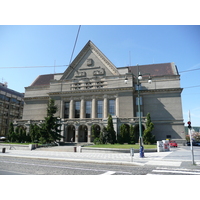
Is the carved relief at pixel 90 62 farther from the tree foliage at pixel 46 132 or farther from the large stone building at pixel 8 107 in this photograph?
the large stone building at pixel 8 107

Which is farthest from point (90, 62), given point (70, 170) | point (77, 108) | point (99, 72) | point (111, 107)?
point (70, 170)

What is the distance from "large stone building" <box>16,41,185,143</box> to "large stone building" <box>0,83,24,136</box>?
70.1ft

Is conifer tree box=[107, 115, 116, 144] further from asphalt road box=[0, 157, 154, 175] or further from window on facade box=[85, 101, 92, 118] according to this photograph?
asphalt road box=[0, 157, 154, 175]

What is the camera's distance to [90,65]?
51.5 m

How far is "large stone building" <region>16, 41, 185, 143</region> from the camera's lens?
4362 centimetres


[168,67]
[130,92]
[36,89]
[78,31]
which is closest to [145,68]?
[168,67]

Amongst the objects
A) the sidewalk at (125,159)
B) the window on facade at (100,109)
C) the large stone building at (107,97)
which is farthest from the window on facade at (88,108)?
Answer: the sidewalk at (125,159)

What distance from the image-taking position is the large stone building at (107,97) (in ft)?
143

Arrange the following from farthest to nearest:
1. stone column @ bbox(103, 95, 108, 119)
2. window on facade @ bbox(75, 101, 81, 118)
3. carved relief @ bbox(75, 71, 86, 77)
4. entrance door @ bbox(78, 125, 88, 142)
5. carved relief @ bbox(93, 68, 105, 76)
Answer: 1. carved relief @ bbox(75, 71, 86, 77)
2. carved relief @ bbox(93, 68, 105, 76)
3. window on facade @ bbox(75, 101, 81, 118)
4. entrance door @ bbox(78, 125, 88, 142)
5. stone column @ bbox(103, 95, 108, 119)

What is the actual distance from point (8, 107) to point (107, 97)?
49.5 m

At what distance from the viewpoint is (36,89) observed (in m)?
57.9

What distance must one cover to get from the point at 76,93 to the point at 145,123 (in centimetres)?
2123

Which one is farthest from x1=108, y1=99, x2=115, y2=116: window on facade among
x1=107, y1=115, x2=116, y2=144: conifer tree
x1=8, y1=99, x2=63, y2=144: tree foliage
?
x1=8, y1=99, x2=63, y2=144: tree foliage
